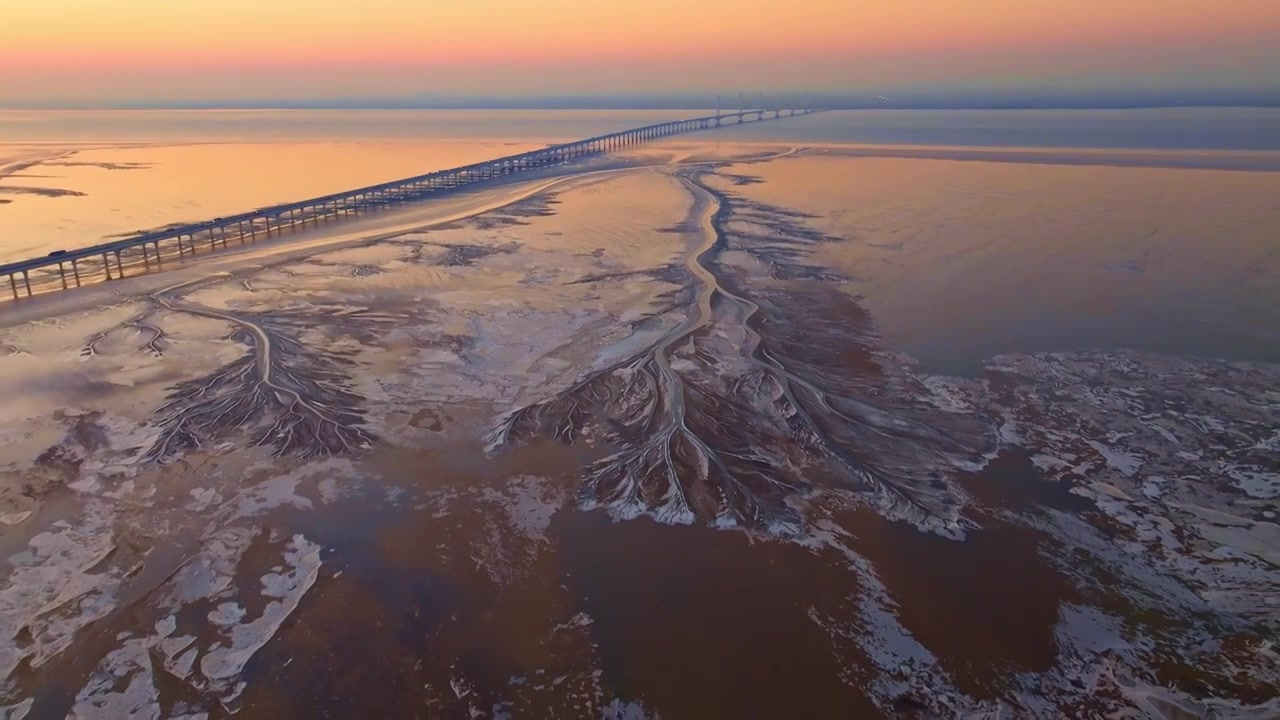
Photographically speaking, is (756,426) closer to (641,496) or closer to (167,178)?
(641,496)

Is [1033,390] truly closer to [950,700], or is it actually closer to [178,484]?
[950,700]

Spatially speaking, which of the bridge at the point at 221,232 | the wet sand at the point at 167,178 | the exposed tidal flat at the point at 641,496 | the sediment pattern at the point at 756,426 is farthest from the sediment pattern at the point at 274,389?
the wet sand at the point at 167,178

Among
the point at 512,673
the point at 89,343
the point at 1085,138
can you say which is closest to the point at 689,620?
the point at 512,673

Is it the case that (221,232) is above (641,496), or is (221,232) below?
above

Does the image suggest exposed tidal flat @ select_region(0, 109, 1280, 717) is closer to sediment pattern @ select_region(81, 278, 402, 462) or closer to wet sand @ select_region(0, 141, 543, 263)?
sediment pattern @ select_region(81, 278, 402, 462)

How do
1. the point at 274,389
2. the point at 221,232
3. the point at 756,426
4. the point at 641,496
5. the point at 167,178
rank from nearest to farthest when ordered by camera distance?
the point at 641,496
the point at 756,426
the point at 274,389
the point at 221,232
the point at 167,178

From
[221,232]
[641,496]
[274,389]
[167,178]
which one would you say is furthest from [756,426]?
[167,178]
